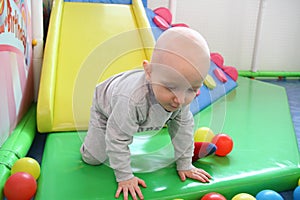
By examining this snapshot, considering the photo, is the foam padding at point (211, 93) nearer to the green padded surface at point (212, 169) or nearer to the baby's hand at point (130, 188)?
the green padded surface at point (212, 169)

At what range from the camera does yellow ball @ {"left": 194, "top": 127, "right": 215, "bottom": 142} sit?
1.10m

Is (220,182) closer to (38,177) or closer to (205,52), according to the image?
(205,52)

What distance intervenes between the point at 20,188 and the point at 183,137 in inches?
18.0

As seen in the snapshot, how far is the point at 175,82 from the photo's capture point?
0.67 m

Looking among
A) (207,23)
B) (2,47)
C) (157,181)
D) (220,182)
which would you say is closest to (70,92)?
(2,47)

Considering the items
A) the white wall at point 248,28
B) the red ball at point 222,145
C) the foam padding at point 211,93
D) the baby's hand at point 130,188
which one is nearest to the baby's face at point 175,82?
the baby's hand at point 130,188

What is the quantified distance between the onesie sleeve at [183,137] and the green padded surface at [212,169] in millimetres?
52

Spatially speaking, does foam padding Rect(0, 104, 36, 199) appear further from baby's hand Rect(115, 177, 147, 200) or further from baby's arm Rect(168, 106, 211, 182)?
baby's arm Rect(168, 106, 211, 182)

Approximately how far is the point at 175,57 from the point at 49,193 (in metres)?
0.48

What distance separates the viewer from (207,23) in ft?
9.16

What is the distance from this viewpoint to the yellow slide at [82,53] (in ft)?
4.01

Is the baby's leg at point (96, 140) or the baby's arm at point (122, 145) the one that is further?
the baby's leg at point (96, 140)

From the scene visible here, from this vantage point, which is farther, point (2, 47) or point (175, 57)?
Result: point (2, 47)

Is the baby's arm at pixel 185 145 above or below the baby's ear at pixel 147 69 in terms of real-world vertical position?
below
